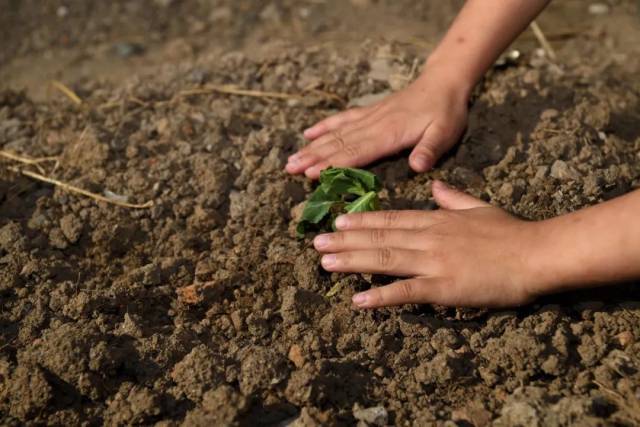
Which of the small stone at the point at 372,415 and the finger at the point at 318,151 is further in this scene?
the finger at the point at 318,151

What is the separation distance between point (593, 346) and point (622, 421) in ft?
0.86

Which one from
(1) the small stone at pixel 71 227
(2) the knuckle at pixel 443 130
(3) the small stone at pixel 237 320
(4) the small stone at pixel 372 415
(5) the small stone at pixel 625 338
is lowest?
(4) the small stone at pixel 372 415

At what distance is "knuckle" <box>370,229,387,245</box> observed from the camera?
7.80 feet

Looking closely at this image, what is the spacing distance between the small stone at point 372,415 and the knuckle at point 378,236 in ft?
1.78

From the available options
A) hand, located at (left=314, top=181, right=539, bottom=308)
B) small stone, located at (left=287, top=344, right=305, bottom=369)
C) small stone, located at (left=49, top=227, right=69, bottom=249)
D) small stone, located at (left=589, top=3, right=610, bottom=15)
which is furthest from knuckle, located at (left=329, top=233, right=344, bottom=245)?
small stone, located at (left=589, top=3, right=610, bottom=15)

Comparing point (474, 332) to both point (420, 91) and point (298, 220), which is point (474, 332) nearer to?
point (298, 220)

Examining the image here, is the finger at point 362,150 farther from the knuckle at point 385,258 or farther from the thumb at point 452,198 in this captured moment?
the knuckle at point 385,258

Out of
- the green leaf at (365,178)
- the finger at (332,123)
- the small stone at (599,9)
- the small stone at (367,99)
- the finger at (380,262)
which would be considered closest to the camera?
the finger at (380,262)

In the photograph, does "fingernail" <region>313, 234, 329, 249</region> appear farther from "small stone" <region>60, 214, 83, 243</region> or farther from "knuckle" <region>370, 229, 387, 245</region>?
"small stone" <region>60, 214, 83, 243</region>

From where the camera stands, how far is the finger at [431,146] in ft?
8.94

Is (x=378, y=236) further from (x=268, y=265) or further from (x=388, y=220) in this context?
(x=268, y=265)

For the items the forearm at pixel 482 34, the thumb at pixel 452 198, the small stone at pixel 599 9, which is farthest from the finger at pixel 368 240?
the small stone at pixel 599 9

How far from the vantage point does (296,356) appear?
225 centimetres

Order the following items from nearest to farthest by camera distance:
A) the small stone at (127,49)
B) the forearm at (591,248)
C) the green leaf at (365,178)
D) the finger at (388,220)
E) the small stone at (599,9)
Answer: the forearm at (591,248) → the finger at (388,220) → the green leaf at (365,178) → the small stone at (599,9) → the small stone at (127,49)
